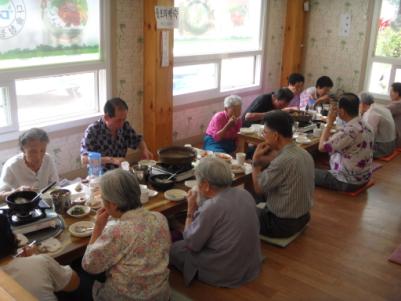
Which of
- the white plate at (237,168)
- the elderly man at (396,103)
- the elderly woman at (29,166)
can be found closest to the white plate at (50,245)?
the elderly woman at (29,166)

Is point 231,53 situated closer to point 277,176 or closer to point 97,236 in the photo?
point 277,176

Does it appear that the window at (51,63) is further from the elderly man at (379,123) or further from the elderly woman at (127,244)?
the elderly man at (379,123)

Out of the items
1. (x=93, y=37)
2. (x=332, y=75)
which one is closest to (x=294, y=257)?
(x=93, y=37)

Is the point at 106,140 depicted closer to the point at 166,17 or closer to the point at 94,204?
the point at 94,204

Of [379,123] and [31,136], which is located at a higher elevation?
[31,136]

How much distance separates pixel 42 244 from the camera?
2088mm

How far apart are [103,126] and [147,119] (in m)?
1.58

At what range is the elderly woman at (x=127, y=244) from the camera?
1944 mm

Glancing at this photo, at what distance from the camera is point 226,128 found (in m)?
4.38

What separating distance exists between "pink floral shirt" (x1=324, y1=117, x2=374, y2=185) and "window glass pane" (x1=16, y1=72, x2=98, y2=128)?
248cm

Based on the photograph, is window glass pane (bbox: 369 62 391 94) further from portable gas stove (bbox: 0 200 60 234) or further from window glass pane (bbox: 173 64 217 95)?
portable gas stove (bbox: 0 200 60 234)

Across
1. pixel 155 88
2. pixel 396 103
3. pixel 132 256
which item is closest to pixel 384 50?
pixel 396 103

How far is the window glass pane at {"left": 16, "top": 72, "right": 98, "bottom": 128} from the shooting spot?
402 cm

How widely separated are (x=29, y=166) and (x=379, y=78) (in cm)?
570
